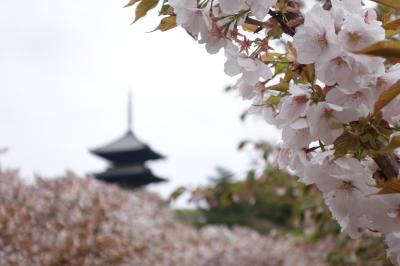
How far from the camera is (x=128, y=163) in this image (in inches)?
821

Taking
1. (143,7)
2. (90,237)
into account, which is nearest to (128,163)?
(90,237)

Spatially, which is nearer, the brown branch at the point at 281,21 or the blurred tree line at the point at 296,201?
the brown branch at the point at 281,21

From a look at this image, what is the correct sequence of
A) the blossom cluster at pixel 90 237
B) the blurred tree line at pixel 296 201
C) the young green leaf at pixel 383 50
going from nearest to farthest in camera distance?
1. the young green leaf at pixel 383 50
2. the blurred tree line at pixel 296 201
3. the blossom cluster at pixel 90 237

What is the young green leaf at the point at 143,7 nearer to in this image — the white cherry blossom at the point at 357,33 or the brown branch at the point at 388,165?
the white cherry blossom at the point at 357,33

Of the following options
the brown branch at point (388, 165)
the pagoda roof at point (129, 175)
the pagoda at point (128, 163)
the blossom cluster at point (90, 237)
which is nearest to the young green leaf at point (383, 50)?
the brown branch at point (388, 165)

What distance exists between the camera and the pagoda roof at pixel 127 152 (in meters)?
20.3

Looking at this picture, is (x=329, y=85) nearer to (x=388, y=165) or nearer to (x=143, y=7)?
(x=388, y=165)

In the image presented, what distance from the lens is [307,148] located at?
0.81m

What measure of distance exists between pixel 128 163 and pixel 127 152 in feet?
2.40

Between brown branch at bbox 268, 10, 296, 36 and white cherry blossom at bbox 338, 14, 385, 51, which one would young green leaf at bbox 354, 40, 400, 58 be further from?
brown branch at bbox 268, 10, 296, 36

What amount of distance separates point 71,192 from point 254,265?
272 centimetres

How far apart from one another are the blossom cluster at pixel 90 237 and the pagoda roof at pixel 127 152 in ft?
43.9

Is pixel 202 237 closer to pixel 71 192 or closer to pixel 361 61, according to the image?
pixel 71 192

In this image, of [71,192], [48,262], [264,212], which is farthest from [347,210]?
[264,212]
